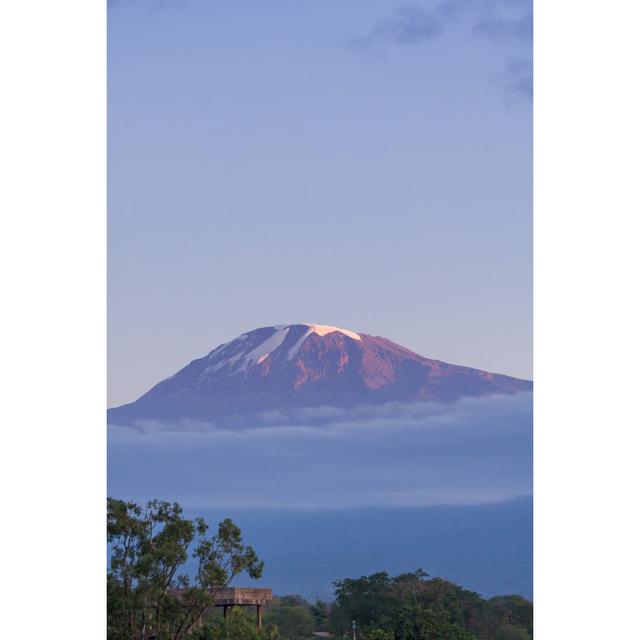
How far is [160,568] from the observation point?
5.73 m

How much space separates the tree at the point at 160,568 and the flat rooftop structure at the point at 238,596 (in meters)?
0.15

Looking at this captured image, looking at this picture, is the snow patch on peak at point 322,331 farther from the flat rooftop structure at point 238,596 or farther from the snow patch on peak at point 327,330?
the flat rooftop structure at point 238,596

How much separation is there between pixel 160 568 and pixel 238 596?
0.65 m

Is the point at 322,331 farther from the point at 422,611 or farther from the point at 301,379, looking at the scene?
the point at 422,611

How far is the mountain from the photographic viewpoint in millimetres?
10547

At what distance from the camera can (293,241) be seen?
397 inches

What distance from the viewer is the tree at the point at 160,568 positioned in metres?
5.68

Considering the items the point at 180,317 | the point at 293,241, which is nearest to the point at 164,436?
the point at 180,317
